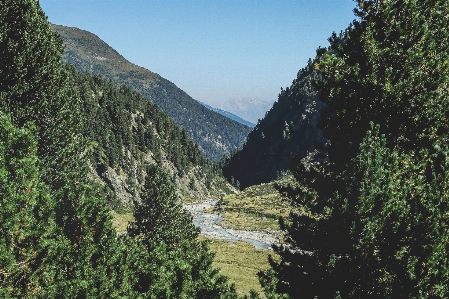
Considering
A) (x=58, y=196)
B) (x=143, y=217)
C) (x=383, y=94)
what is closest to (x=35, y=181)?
(x=58, y=196)

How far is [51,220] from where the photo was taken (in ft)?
62.6

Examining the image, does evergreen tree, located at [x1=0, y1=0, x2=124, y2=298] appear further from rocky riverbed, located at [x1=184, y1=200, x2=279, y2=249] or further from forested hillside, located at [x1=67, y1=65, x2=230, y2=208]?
forested hillside, located at [x1=67, y1=65, x2=230, y2=208]

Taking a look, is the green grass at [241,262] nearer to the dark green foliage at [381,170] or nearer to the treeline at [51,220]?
the treeline at [51,220]

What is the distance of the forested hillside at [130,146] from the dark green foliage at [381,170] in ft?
306

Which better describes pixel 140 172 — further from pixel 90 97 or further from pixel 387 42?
pixel 387 42

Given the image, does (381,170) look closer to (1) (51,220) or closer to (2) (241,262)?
(1) (51,220)

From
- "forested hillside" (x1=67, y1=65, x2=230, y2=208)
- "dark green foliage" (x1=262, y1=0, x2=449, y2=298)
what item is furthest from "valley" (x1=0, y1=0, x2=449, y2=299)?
"forested hillside" (x1=67, y1=65, x2=230, y2=208)

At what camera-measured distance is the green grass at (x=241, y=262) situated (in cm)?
5175

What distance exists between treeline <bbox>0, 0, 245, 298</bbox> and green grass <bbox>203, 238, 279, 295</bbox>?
2935 cm

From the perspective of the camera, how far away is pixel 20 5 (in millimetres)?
26141

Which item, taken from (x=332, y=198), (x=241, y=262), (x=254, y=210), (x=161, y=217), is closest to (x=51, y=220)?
(x=332, y=198)

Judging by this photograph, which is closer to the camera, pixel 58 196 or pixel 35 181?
pixel 35 181

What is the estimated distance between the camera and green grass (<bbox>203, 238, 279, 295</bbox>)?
170 feet

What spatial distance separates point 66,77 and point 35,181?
1482cm
